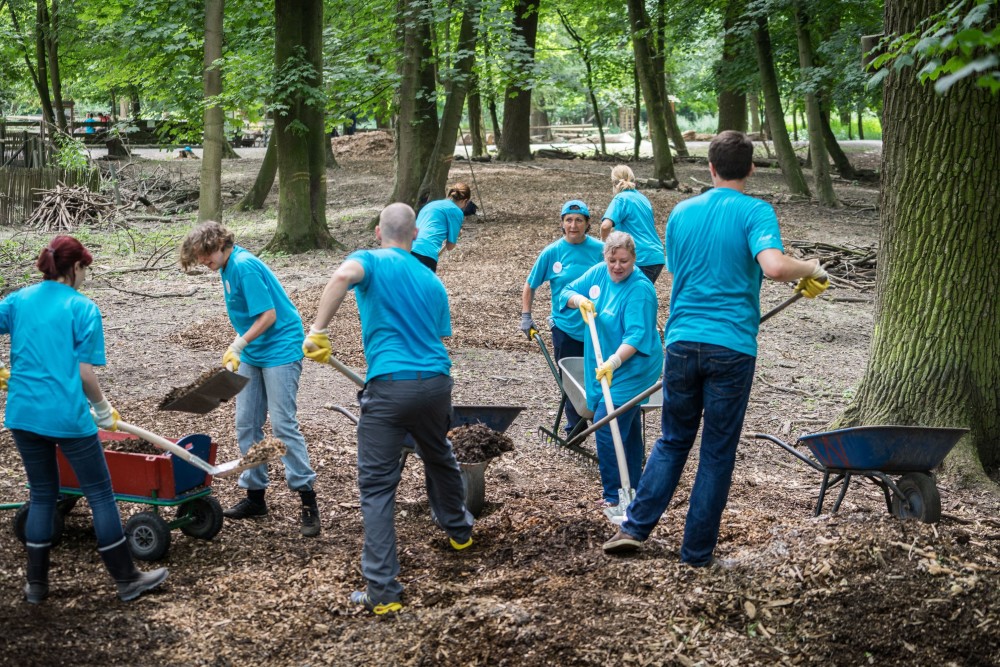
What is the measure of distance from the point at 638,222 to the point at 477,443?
331 centimetres

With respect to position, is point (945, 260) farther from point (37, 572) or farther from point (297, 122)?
point (297, 122)

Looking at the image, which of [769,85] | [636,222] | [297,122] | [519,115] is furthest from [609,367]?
[519,115]

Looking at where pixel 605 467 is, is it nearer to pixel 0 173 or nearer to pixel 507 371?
pixel 507 371

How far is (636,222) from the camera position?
784 cm

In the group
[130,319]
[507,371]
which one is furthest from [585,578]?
[130,319]

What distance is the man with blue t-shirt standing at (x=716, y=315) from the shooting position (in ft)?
12.8

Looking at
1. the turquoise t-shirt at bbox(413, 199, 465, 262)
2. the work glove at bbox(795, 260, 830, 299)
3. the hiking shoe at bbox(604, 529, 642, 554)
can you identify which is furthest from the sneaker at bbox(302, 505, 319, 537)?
the turquoise t-shirt at bbox(413, 199, 465, 262)

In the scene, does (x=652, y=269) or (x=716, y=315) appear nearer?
(x=716, y=315)

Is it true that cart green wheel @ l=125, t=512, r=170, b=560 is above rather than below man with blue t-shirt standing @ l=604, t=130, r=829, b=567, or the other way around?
below

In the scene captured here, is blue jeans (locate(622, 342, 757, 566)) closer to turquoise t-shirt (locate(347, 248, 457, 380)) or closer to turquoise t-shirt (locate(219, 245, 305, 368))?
turquoise t-shirt (locate(347, 248, 457, 380))

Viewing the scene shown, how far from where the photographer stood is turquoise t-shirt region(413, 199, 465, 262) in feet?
28.0

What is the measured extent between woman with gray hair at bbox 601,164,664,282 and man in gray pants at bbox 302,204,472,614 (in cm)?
390

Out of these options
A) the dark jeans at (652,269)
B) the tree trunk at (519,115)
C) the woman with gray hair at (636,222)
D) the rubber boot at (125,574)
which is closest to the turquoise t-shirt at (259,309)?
the rubber boot at (125,574)

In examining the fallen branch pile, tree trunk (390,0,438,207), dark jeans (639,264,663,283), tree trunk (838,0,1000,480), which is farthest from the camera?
the fallen branch pile
